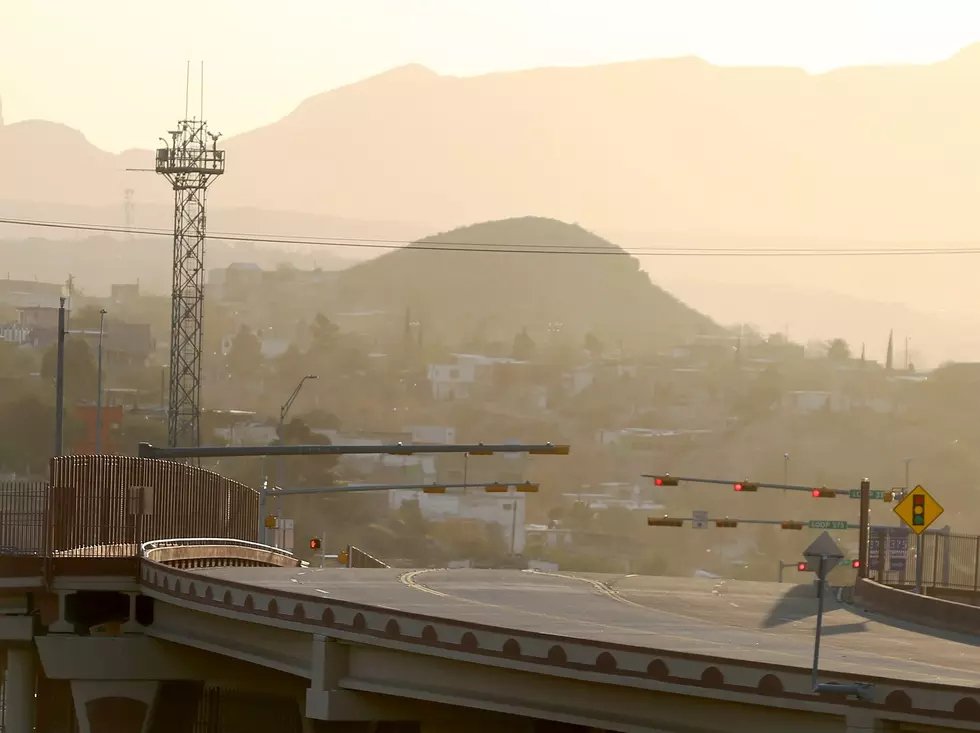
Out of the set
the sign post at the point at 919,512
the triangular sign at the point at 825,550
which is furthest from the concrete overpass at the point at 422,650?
the sign post at the point at 919,512

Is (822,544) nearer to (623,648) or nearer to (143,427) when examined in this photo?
(623,648)

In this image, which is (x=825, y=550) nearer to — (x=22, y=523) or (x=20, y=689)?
(x=22, y=523)

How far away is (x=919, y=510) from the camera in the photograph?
4088 centimetres

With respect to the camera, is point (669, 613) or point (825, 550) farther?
point (669, 613)

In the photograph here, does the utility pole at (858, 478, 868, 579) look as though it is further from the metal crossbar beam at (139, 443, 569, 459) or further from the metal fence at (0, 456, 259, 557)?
the metal fence at (0, 456, 259, 557)

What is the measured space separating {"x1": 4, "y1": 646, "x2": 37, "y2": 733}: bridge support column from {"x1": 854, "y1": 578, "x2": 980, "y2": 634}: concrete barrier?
52.5ft

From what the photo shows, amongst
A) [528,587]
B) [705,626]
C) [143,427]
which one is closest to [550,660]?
[705,626]

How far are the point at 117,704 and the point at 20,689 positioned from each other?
11.4 feet

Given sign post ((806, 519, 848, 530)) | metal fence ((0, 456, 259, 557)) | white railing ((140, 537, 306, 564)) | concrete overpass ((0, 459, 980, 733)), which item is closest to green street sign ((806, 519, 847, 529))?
sign post ((806, 519, 848, 530))

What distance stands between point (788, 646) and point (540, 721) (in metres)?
3.51

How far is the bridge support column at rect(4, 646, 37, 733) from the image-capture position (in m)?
33.8

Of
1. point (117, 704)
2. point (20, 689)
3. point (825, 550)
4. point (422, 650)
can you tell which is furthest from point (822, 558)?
point (20, 689)

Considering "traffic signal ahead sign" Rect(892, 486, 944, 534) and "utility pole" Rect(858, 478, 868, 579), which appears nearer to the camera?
"utility pole" Rect(858, 478, 868, 579)

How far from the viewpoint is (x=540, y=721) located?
77.0ft
